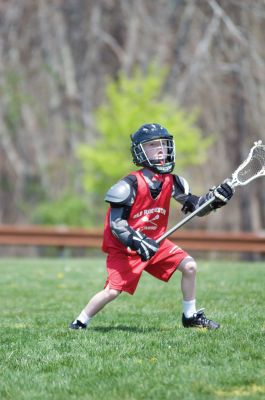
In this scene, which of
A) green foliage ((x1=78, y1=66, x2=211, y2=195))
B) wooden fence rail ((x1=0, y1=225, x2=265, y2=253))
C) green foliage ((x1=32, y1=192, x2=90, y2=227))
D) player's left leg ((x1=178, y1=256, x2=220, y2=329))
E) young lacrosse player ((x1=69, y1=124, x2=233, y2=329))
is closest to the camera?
young lacrosse player ((x1=69, y1=124, x2=233, y2=329))

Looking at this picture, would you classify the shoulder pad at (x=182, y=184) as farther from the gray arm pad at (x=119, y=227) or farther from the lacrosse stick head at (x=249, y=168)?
the gray arm pad at (x=119, y=227)

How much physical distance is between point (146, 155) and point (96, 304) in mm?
1347

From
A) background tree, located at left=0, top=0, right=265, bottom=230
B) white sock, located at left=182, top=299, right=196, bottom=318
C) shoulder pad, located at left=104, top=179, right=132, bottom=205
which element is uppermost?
background tree, located at left=0, top=0, right=265, bottom=230

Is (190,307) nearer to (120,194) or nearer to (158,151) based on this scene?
(120,194)

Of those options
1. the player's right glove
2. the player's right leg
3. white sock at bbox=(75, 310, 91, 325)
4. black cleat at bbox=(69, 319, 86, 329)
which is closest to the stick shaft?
the player's right glove

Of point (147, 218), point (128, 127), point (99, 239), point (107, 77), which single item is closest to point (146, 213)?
point (147, 218)

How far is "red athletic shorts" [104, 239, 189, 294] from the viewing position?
24.8 feet

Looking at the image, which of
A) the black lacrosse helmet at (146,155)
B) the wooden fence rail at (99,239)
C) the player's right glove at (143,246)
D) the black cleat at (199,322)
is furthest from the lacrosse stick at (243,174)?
the wooden fence rail at (99,239)

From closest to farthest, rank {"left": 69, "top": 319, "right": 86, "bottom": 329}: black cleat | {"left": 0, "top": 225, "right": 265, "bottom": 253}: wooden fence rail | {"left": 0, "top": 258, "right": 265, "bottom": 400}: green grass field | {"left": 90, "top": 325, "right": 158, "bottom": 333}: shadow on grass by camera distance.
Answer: {"left": 0, "top": 258, "right": 265, "bottom": 400}: green grass field, {"left": 90, "top": 325, "right": 158, "bottom": 333}: shadow on grass, {"left": 69, "top": 319, "right": 86, "bottom": 329}: black cleat, {"left": 0, "top": 225, "right": 265, "bottom": 253}: wooden fence rail

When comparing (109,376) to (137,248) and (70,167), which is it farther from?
(70,167)

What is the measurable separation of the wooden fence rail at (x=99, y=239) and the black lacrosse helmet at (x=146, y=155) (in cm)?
1226

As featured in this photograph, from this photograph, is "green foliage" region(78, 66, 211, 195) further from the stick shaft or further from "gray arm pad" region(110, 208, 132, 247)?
"gray arm pad" region(110, 208, 132, 247)

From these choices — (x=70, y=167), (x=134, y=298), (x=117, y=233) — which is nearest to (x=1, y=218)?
(x=70, y=167)

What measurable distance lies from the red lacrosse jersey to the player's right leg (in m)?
0.37
